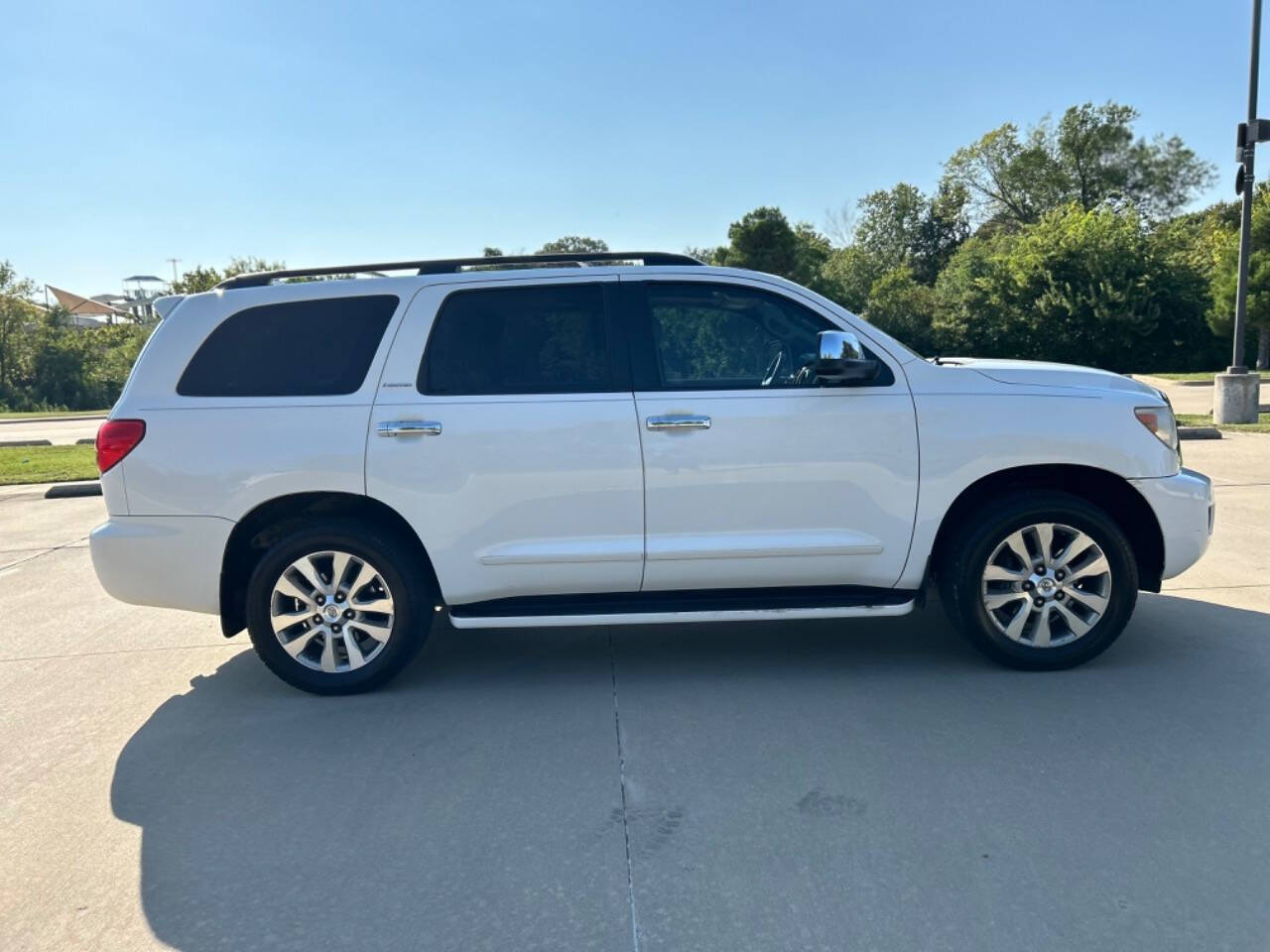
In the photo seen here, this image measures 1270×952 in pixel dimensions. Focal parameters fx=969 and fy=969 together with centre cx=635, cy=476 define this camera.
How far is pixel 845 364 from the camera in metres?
4.43

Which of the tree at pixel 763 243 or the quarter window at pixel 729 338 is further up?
the tree at pixel 763 243

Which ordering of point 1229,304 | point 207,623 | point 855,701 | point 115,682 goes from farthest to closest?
1. point 1229,304
2. point 207,623
3. point 115,682
4. point 855,701

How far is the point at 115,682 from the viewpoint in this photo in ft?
16.7

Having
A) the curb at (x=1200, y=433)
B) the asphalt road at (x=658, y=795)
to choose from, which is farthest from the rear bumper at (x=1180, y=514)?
the curb at (x=1200, y=433)

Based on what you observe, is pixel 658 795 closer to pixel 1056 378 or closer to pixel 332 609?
pixel 332 609

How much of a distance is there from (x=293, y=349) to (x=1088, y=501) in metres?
3.97

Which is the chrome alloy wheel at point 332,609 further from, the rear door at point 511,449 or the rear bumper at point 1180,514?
the rear bumper at point 1180,514

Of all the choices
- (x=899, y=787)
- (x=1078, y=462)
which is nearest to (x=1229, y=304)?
(x=1078, y=462)

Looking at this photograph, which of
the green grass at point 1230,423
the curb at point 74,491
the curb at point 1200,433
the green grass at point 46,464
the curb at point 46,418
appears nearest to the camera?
the curb at point 74,491

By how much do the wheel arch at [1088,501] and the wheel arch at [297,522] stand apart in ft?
8.36

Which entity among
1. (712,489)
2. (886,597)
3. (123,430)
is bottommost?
(886,597)

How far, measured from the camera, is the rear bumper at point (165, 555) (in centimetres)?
459

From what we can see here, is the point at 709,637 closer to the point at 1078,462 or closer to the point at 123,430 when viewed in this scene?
the point at 1078,462

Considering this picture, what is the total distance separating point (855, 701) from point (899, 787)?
875 mm
